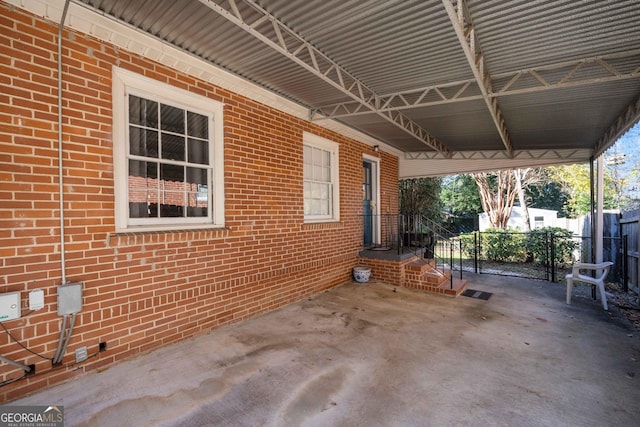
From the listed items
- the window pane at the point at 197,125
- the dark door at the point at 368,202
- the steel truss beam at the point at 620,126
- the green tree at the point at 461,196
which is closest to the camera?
the window pane at the point at 197,125

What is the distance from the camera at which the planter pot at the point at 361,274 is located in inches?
252

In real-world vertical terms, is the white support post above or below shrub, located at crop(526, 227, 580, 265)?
above

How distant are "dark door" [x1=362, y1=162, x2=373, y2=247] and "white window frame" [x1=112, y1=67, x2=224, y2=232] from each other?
4.25 m

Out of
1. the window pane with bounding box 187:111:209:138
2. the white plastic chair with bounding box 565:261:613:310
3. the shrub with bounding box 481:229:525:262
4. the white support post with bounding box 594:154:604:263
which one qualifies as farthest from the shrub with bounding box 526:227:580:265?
the window pane with bounding box 187:111:209:138

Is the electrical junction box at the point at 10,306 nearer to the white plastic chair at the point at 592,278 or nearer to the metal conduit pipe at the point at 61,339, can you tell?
the metal conduit pipe at the point at 61,339

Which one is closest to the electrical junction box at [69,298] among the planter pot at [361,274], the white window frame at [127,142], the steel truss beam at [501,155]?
the white window frame at [127,142]

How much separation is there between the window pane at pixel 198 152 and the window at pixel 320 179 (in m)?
2.06

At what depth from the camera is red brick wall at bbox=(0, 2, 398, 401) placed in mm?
2420

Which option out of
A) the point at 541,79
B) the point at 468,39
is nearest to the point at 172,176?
the point at 468,39

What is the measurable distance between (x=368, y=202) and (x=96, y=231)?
230 inches

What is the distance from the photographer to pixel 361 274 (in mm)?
6395

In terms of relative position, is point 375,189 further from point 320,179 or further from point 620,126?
point 620,126

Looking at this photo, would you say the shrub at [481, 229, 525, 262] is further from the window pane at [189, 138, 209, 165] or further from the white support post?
the window pane at [189, 138, 209, 165]

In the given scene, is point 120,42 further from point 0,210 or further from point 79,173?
point 0,210
